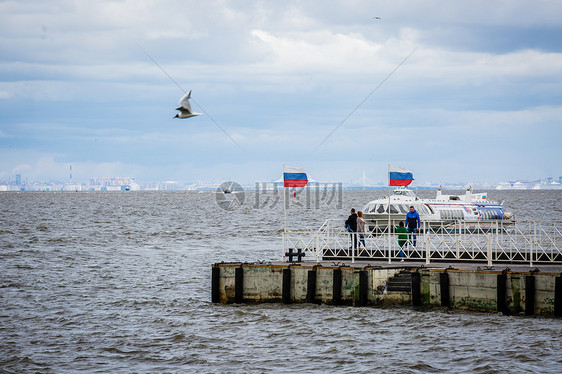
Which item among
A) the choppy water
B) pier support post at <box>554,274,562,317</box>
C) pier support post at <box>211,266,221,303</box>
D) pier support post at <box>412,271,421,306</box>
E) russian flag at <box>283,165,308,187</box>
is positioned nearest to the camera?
the choppy water

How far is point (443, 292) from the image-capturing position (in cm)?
2172

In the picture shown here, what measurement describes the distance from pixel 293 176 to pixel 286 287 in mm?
5296

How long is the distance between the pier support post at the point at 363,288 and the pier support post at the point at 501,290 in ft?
13.7

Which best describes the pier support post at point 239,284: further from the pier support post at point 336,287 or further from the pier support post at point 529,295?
the pier support post at point 529,295

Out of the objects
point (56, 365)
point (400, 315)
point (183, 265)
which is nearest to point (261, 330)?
point (400, 315)

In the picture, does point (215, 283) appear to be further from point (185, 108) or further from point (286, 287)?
point (185, 108)

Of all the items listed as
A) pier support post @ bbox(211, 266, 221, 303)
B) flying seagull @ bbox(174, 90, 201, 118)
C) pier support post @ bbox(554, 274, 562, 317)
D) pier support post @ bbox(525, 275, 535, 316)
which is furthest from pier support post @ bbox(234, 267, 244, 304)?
pier support post @ bbox(554, 274, 562, 317)

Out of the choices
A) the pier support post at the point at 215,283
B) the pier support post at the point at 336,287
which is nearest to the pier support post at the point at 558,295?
the pier support post at the point at 336,287

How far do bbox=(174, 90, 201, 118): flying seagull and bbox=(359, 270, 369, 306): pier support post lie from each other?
25.3ft

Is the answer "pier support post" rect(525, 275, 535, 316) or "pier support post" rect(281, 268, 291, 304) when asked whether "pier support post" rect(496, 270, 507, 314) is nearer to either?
"pier support post" rect(525, 275, 535, 316)

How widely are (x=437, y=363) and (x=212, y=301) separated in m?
9.77

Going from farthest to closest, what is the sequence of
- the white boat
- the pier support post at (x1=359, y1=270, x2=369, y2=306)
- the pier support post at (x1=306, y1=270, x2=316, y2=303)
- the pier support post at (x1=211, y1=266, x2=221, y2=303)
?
1. the white boat
2. the pier support post at (x1=211, y1=266, x2=221, y2=303)
3. the pier support post at (x1=306, y1=270, x2=316, y2=303)
4. the pier support post at (x1=359, y1=270, x2=369, y2=306)

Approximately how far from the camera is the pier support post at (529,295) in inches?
810

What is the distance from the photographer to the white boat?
50250 mm
